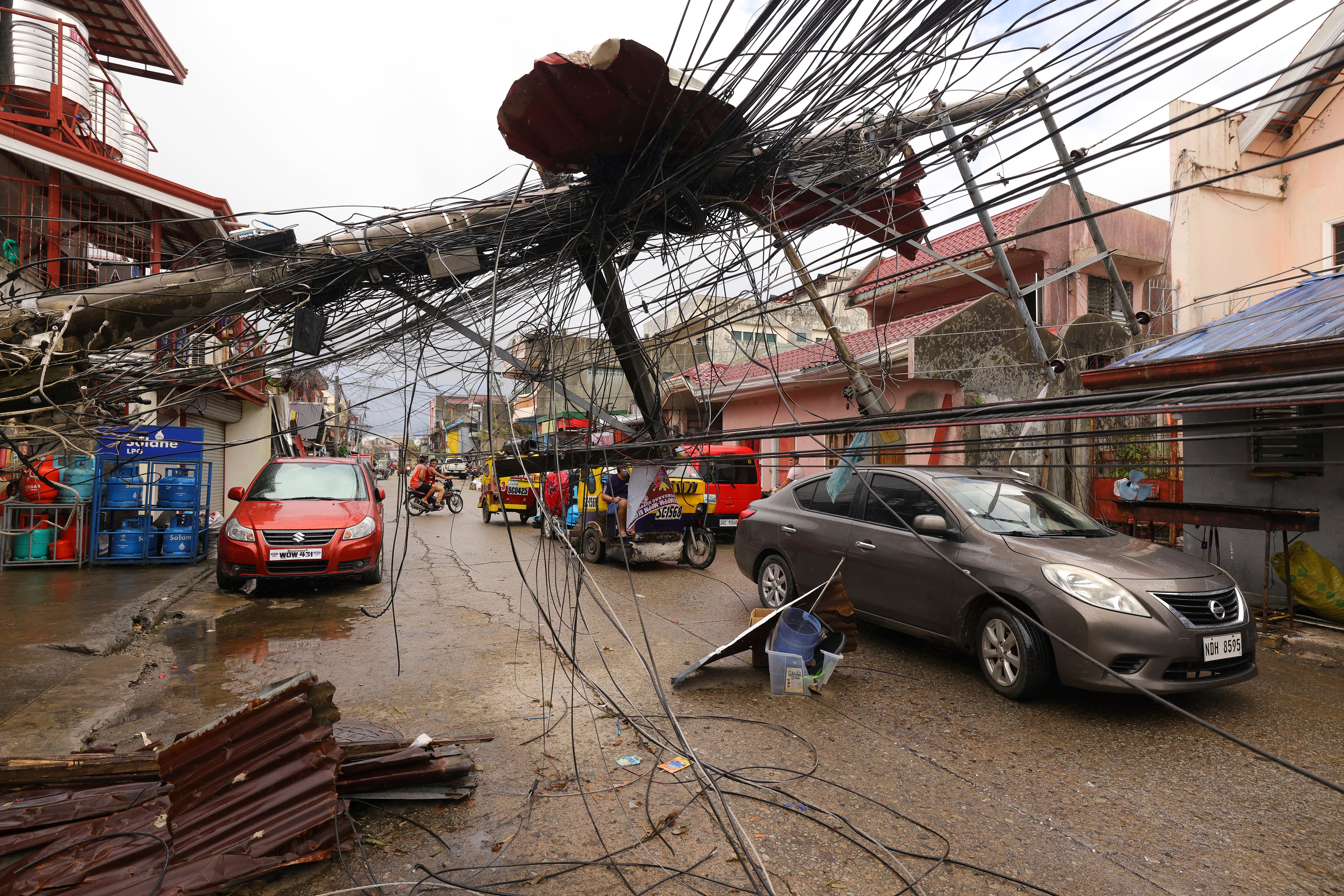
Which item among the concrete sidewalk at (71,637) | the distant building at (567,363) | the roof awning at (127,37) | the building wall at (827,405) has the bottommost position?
the concrete sidewalk at (71,637)

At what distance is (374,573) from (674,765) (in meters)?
7.08

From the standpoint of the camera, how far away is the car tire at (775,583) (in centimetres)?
741

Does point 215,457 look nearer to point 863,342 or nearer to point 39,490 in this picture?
point 39,490

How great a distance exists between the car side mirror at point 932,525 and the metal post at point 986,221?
1.63 meters

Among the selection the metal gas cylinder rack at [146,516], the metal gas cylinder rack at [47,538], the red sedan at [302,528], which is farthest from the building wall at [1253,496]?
the metal gas cylinder rack at [47,538]

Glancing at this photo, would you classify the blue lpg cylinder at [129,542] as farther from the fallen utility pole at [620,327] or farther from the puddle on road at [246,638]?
the fallen utility pole at [620,327]

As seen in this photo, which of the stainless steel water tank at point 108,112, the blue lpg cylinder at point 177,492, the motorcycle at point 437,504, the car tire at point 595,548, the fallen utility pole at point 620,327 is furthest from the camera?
the motorcycle at point 437,504

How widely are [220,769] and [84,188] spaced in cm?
1044

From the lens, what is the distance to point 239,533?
9.02m

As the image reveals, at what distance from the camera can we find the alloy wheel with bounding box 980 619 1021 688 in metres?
5.16

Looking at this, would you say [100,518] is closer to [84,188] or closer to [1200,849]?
[84,188]

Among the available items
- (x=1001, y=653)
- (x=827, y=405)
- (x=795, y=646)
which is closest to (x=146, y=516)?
(x=795, y=646)

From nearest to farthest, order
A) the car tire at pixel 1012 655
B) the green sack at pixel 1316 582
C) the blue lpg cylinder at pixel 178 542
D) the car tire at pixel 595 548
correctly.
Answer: the car tire at pixel 1012 655, the green sack at pixel 1316 582, the blue lpg cylinder at pixel 178 542, the car tire at pixel 595 548

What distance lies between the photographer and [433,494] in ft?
70.9
